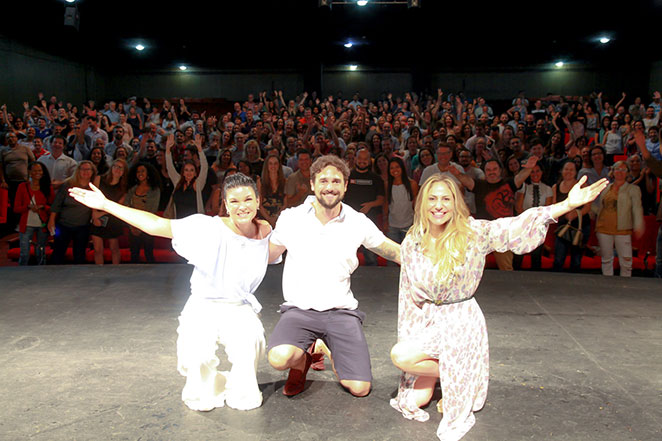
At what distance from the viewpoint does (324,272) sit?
3.31m

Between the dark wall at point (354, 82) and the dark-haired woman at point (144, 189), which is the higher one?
the dark wall at point (354, 82)

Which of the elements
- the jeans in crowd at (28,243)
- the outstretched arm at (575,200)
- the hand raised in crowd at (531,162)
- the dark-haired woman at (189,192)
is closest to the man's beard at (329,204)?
the outstretched arm at (575,200)

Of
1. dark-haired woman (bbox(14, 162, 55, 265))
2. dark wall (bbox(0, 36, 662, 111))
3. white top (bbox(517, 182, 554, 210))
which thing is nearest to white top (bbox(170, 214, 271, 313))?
white top (bbox(517, 182, 554, 210))

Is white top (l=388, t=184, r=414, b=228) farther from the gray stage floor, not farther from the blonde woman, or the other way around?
the blonde woman

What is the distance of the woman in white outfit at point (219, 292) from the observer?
3.04 meters

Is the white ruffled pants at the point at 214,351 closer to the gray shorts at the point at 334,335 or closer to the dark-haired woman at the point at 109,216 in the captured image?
the gray shorts at the point at 334,335

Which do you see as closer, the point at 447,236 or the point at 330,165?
the point at 447,236

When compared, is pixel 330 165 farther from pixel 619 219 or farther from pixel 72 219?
pixel 72 219

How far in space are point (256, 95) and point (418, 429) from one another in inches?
827

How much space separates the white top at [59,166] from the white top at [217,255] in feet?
17.5

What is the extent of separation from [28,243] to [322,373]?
5.01 meters

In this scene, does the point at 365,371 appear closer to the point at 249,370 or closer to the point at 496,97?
the point at 249,370

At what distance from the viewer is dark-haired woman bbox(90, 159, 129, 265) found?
6660 mm

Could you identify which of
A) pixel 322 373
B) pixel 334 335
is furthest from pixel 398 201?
pixel 334 335
